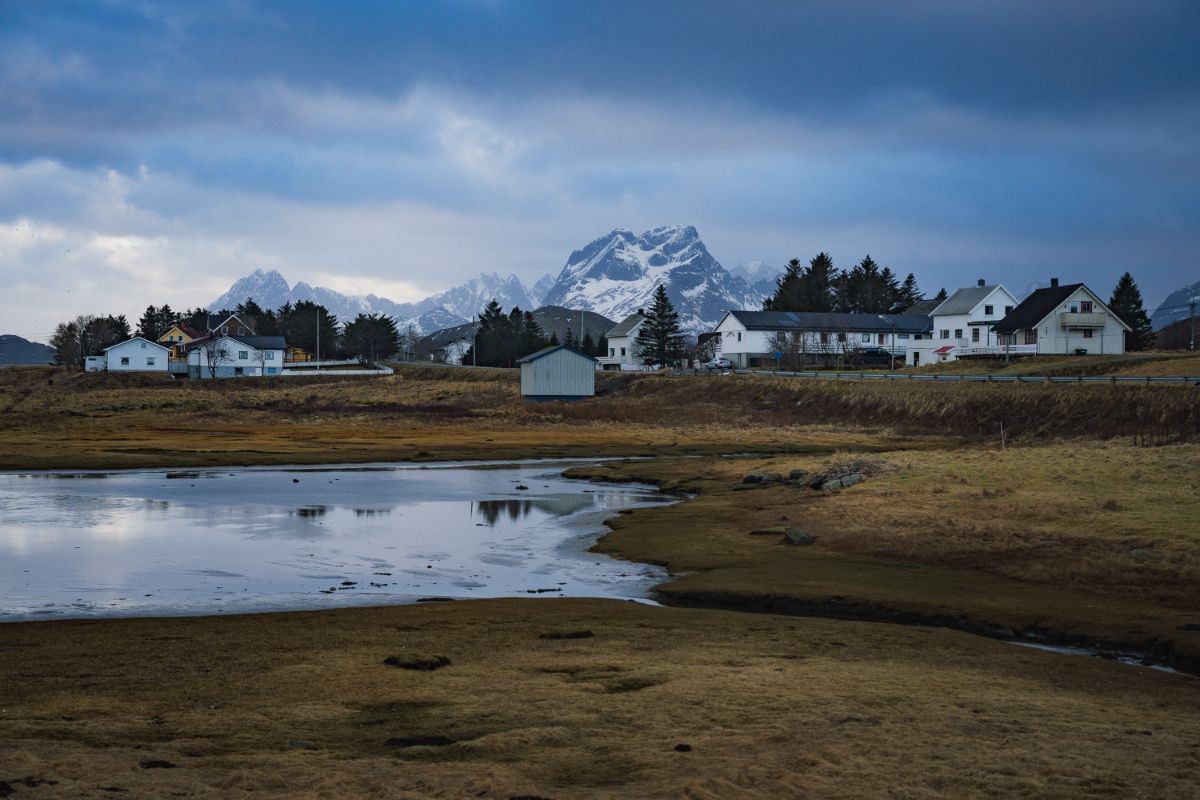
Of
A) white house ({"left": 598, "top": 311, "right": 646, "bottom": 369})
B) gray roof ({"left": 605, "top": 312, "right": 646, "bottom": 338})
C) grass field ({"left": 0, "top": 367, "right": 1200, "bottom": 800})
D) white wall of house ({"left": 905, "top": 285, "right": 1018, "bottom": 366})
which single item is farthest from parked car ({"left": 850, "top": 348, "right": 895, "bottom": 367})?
grass field ({"left": 0, "top": 367, "right": 1200, "bottom": 800})

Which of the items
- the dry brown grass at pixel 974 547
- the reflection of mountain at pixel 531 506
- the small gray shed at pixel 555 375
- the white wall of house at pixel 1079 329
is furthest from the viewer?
the white wall of house at pixel 1079 329

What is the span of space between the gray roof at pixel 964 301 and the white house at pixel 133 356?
100 metres

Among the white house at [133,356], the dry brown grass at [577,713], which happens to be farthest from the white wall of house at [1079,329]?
the white house at [133,356]

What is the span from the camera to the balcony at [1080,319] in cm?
10744

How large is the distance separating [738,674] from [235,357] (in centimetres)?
14150

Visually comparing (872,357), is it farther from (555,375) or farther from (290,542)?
(290,542)

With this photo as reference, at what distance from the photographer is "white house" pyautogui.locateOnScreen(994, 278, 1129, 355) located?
108 metres

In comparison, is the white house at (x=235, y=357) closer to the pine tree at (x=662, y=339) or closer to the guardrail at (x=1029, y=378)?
the pine tree at (x=662, y=339)

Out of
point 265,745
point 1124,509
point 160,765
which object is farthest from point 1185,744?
point 1124,509

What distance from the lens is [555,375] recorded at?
108 metres

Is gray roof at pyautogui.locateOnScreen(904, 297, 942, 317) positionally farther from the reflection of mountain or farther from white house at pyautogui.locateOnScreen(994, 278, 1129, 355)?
the reflection of mountain

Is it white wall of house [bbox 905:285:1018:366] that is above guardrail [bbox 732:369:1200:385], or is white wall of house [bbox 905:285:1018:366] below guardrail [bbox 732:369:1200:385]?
above

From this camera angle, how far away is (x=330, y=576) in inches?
1038

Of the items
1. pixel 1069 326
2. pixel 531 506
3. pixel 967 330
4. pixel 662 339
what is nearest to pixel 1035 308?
pixel 1069 326
